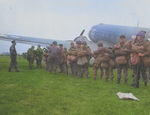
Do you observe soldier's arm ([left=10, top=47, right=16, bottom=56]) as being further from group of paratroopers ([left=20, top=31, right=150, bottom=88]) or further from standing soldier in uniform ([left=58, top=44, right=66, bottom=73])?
standing soldier in uniform ([left=58, top=44, right=66, bottom=73])

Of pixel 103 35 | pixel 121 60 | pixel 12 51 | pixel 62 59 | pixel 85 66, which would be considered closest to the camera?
pixel 121 60

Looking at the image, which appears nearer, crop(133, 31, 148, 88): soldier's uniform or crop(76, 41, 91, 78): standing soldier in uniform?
crop(133, 31, 148, 88): soldier's uniform

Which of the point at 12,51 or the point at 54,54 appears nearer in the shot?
the point at 54,54

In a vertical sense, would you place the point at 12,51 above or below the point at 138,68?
above

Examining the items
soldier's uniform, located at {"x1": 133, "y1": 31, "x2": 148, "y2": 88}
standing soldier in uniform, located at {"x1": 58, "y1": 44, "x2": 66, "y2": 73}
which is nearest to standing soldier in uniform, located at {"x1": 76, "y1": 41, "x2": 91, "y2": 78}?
standing soldier in uniform, located at {"x1": 58, "y1": 44, "x2": 66, "y2": 73}

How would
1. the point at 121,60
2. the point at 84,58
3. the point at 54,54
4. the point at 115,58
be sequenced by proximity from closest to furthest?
the point at 121,60 → the point at 115,58 → the point at 84,58 → the point at 54,54

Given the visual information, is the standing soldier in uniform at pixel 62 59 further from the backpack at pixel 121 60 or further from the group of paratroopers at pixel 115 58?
the backpack at pixel 121 60

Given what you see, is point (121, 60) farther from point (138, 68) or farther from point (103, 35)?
point (103, 35)

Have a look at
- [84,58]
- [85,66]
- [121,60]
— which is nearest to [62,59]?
[85,66]

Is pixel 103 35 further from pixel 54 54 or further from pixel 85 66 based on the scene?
pixel 85 66

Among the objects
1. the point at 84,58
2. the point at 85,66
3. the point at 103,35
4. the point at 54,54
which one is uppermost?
the point at 103,35

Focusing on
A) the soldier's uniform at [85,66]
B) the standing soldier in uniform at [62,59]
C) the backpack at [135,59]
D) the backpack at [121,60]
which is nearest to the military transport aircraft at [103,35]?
the standing soldier in uniform at [62,59]

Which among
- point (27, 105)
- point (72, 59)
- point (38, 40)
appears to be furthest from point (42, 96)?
point (38, 40)

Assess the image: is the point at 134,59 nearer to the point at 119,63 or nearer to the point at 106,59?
the point at 119,63
